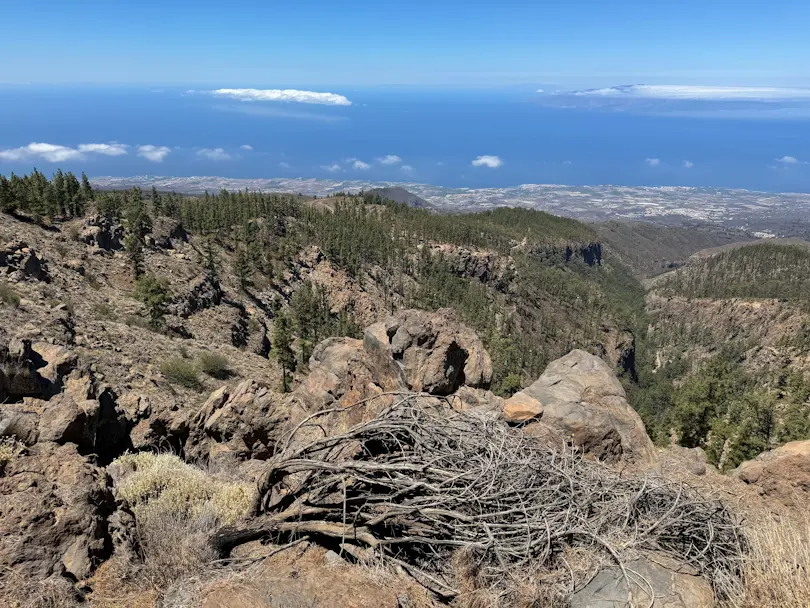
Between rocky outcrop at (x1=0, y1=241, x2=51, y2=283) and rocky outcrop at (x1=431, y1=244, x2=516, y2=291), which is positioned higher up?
rocky outcrop at (x1=0, y1=241, x2=51, y2=283)

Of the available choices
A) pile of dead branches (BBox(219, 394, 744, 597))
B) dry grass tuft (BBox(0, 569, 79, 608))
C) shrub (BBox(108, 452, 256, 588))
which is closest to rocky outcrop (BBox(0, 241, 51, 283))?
shrub (BBox(108, 452, 256, 588))

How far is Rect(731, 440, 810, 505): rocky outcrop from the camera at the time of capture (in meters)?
8.41

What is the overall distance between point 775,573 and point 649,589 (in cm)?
139

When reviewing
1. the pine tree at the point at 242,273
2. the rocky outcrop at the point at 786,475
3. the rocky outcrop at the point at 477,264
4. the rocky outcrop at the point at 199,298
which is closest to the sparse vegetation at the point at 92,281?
the rocky outcrop at the point at 199,298

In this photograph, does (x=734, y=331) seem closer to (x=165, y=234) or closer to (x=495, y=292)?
(x=495, y=292)

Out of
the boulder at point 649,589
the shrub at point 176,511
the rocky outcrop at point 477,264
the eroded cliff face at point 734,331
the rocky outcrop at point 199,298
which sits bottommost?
the eroded cliff face at point 734,331

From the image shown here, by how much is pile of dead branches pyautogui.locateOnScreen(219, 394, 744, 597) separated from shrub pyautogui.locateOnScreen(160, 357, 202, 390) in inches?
702

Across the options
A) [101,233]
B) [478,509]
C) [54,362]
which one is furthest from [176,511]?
[101,233]

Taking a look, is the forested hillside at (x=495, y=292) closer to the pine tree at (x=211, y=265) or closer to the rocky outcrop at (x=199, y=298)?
the pine tree at (x=211, y=265)

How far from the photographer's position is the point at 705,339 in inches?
4737

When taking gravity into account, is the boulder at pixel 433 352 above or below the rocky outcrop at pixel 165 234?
below

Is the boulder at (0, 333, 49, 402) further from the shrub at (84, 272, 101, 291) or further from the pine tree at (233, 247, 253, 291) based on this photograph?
the pine tree at (233, 247, 253, 291)

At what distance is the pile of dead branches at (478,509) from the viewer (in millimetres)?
5188

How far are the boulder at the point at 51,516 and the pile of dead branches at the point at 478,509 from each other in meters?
1.97
